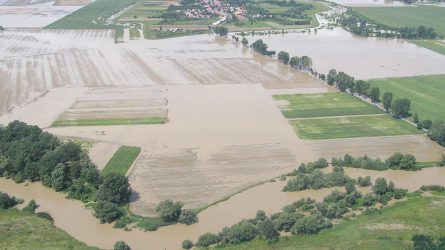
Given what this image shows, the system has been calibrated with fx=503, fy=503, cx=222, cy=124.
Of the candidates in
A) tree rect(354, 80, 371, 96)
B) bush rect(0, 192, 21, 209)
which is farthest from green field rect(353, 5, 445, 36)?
bush rect(0, 192, 21, 209)

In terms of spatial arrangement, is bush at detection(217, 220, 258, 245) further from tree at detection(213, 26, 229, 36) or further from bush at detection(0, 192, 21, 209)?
tree at detection(213, 26, 229, 36)

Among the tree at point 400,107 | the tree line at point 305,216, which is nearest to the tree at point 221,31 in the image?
the tree at point 400,107

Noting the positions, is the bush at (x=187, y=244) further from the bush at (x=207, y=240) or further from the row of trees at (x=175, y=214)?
the row of trees at (x=175, y=214)

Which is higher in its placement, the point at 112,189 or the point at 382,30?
the point at 382,30

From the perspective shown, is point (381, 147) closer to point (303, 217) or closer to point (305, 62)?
point (303, 217)

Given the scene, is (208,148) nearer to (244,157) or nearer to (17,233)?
(244,157)

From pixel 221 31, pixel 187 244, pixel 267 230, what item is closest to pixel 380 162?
pixel 267 230
